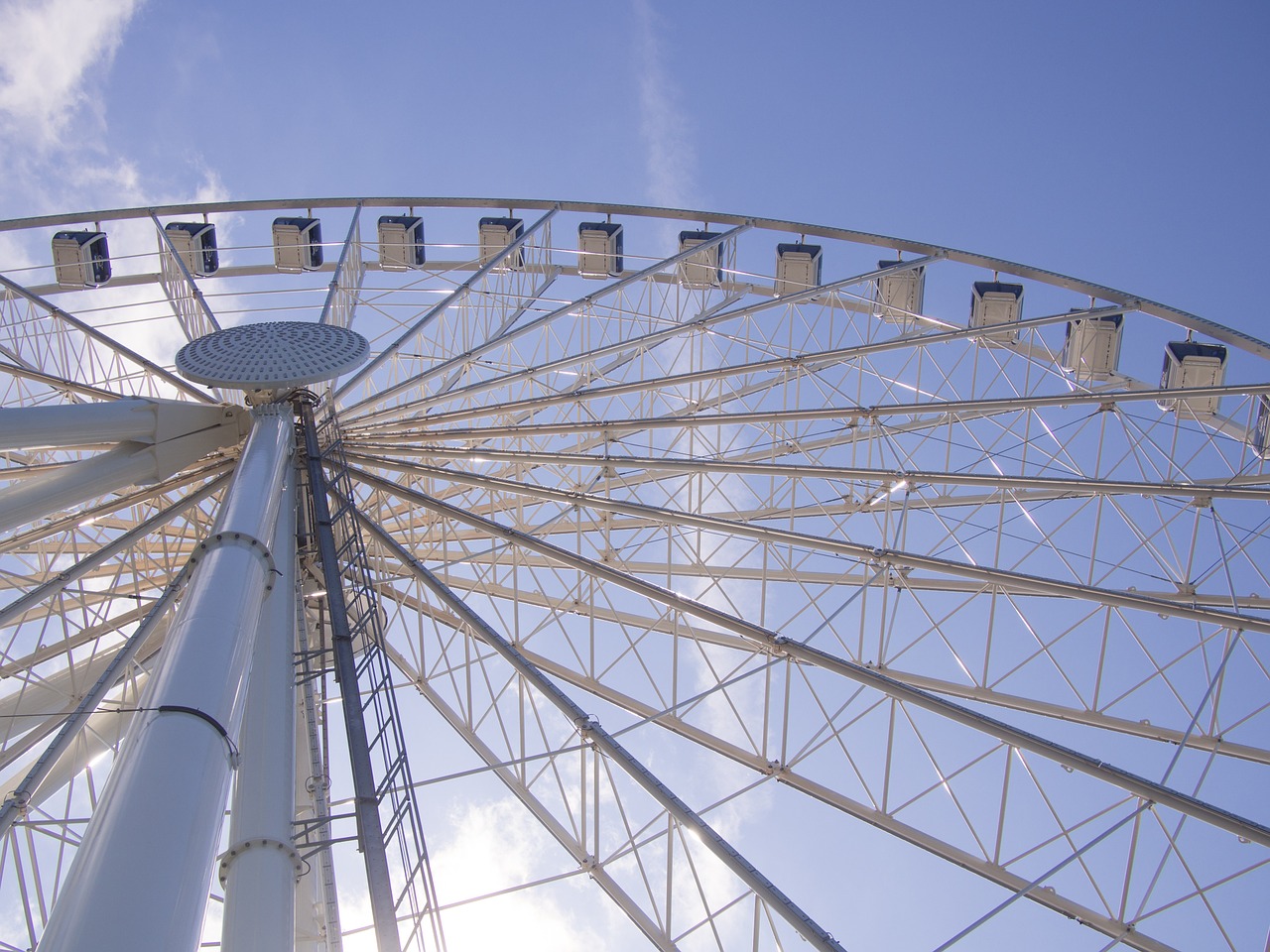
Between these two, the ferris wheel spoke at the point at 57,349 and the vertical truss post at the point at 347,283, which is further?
the ferris wheel spoke at the point at 57,349

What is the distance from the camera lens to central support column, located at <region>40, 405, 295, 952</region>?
19.9ft

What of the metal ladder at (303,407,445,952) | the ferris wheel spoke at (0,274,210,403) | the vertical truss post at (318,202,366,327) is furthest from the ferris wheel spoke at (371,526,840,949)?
the ferris wheel spoke at (0,274,210,403)

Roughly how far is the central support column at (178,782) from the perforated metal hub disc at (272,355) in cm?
547

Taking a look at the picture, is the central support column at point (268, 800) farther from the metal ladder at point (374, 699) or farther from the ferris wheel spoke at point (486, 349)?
the ferris wheel spoke at point (486, 349)

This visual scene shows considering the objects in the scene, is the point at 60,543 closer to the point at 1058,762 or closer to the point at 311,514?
the point at 311,514

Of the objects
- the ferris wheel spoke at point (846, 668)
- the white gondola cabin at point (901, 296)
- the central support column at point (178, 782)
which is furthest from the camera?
the white gondola cabin at point (901, 296)

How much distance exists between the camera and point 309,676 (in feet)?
44.2

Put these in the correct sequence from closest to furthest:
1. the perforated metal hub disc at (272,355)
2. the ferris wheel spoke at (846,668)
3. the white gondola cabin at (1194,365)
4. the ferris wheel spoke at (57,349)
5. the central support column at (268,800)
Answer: the central support column at (268,800), the ferris wheel spoke at (846,668), the perforated metal hub disc at (272,355), the ferris wheel spoke at (57,349), the white gondola cabin at (1194,365)

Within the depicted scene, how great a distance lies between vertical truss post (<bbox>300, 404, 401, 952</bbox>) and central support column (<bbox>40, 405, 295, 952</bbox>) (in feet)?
7.05

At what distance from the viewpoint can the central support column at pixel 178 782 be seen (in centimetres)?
607

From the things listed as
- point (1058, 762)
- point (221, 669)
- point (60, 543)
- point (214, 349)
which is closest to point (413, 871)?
point (221, 669)

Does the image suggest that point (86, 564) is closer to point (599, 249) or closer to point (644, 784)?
point (644, 784)

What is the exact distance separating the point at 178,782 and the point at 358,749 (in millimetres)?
4324

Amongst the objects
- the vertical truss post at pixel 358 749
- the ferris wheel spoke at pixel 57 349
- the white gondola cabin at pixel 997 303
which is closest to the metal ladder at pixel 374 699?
the vertical truss post at pixel 358 749
